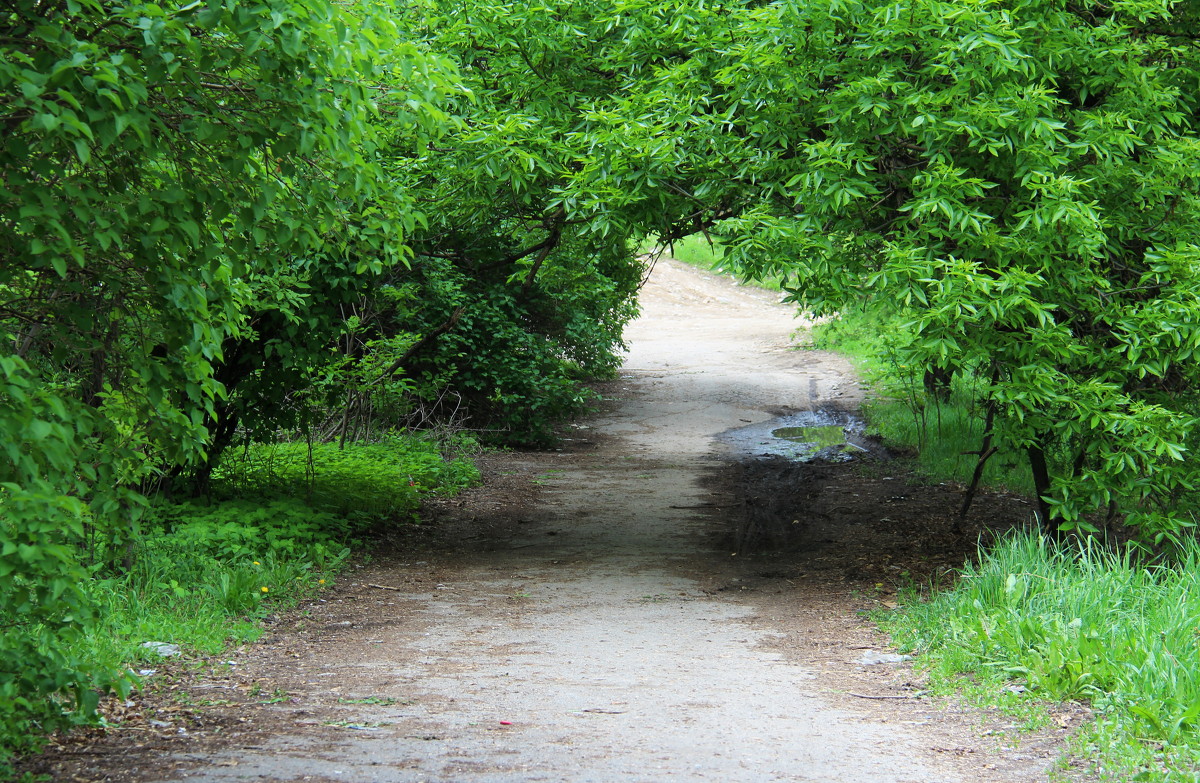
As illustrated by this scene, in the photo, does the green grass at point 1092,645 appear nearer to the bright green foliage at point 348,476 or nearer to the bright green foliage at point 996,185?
the bright green foliage at point 996,185

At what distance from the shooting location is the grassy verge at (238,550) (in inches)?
230

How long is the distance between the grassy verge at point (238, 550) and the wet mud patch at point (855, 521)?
144 inches

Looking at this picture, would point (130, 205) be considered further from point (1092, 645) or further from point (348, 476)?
point (348, 476)

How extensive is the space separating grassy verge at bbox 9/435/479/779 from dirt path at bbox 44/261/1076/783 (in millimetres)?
317

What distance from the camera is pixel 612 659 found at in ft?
20.1

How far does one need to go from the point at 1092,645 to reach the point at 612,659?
2.61m

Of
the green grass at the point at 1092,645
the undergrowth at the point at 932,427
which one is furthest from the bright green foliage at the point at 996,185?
the undergrowth at the point at 932,427

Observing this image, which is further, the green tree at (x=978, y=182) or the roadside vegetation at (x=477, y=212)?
the green tree at (x=978, y=182)

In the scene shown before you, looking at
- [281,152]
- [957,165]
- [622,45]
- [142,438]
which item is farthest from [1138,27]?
[142,438]

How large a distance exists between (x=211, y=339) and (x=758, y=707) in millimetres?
3172

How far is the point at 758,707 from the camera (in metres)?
5.18

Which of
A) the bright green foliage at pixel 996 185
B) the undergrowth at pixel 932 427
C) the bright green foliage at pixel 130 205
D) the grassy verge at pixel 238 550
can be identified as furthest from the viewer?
the undergrowth at pixel 932 427

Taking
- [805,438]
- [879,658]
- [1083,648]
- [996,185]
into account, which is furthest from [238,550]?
[805,438]

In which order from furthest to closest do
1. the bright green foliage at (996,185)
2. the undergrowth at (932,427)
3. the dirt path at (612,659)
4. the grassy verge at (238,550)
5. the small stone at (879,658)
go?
the undergrowth at (932,427), the bright green foliage at (996,185), the small stone at (879,658), the grassy verge at (238,550), the dirt path at (612,659)
